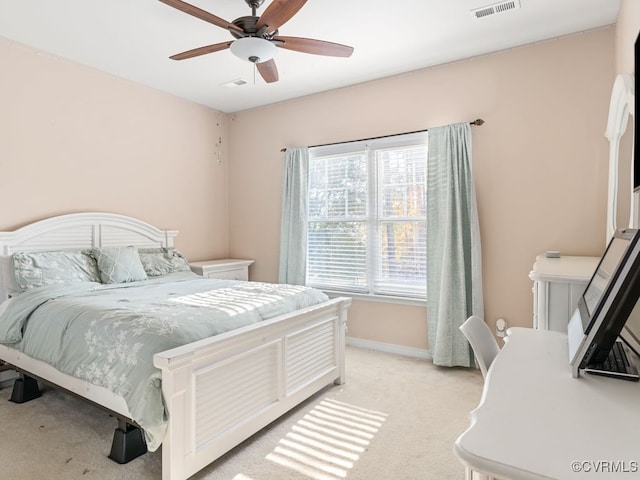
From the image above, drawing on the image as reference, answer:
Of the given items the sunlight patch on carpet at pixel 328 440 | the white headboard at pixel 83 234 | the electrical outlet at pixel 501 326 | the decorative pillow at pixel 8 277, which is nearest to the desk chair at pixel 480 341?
the sunlight patch on carpet at pixel 328 440

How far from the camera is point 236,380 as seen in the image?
82.8 inches

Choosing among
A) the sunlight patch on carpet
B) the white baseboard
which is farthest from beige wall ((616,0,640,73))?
the white baseboard

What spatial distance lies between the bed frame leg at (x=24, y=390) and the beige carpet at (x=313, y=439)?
5 centimetres

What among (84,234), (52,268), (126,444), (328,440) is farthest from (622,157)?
(84,234)

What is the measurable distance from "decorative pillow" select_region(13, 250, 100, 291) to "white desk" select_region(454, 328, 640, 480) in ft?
10.1

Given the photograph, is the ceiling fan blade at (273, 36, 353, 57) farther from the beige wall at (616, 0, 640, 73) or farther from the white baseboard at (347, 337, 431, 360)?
the white baseboard at (347, 337, 431, 360)

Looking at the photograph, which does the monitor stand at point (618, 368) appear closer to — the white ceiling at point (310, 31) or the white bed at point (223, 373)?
the white bed at point (223, 373)

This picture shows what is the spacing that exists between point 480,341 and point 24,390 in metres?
3.06

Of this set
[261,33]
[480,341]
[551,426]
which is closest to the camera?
[551,426]

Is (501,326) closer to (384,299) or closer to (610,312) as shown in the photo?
(384,299)

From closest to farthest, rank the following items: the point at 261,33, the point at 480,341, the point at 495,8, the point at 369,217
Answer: the point at 480,341 < the point at 261,33 < the point at 495,8 < the point at 369,217

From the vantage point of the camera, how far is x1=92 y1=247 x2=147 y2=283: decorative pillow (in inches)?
124

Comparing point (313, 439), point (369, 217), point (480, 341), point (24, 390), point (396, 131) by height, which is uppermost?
point (396, 131)

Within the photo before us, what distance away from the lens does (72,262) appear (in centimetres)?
308
